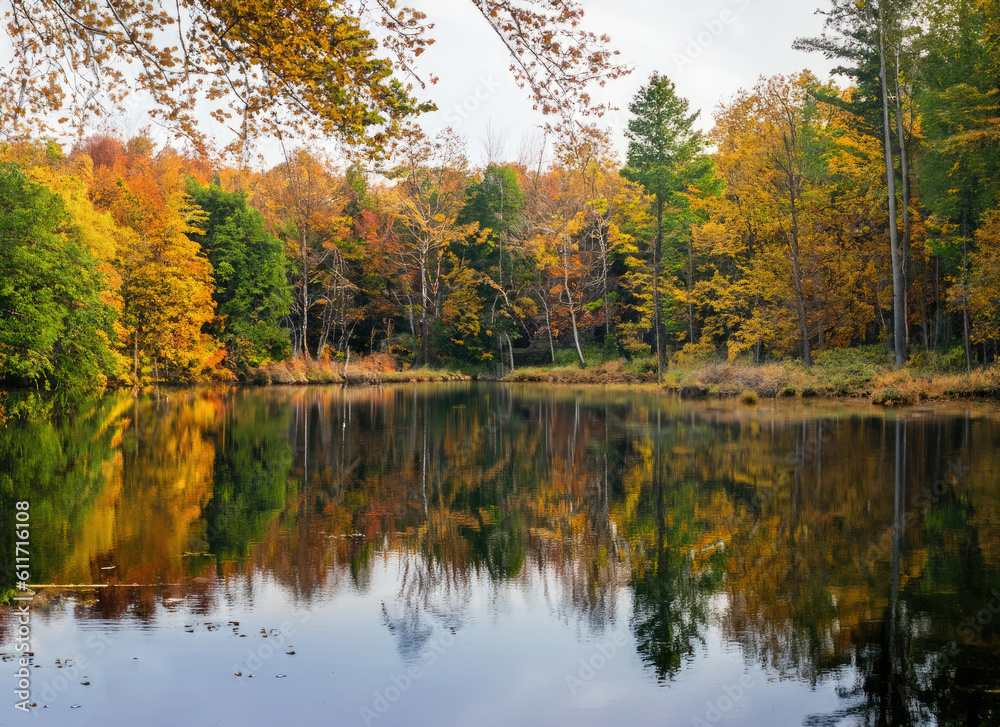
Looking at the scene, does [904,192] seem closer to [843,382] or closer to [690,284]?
[843,382]

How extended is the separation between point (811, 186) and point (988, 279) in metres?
14.0

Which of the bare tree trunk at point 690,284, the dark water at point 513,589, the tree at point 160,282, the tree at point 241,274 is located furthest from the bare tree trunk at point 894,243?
the tree at point 241,274

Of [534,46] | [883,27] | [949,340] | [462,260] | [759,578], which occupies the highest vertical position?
[883,27]

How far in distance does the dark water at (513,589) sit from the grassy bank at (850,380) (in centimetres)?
1204

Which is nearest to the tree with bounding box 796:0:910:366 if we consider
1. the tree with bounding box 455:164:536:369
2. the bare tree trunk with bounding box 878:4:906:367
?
the bare tree trunk with bounding box 878:4:906:367

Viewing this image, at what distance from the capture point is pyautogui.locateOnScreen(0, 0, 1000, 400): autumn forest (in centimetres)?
2384

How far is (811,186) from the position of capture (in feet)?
120

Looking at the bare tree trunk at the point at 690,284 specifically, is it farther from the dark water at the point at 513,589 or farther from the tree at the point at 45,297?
the dark water at the point at 513,589

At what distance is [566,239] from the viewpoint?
46000 mm

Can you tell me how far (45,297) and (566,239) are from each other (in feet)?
97.3

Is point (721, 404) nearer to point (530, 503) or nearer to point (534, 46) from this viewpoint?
point (530, 503)

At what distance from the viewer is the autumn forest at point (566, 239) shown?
23.8 m

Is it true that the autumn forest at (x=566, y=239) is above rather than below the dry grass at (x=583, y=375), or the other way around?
above

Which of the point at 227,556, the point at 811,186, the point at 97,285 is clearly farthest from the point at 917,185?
the point at 227,556
